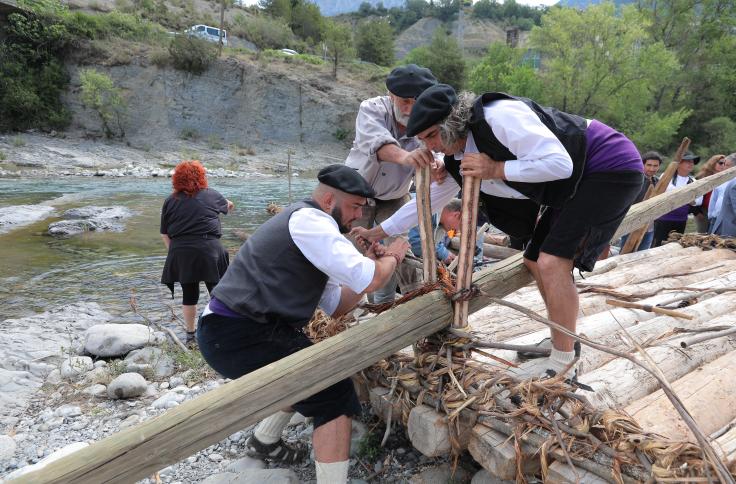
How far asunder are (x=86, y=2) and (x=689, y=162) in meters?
52.8

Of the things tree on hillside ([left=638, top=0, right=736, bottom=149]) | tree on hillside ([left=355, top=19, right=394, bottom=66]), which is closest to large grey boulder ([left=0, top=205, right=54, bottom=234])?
tree on hillside ([left=638, top=0, right=736, bottom=149])

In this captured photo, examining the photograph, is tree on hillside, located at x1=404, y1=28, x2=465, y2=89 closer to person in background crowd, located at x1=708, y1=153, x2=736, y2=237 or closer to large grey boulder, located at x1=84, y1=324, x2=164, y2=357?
person in background crowd, located at x1=708, y1=153, x2=736, y2=237

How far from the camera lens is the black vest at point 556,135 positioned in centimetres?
256

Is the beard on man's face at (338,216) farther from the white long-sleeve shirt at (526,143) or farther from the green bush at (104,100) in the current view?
the green bush at (104,100)


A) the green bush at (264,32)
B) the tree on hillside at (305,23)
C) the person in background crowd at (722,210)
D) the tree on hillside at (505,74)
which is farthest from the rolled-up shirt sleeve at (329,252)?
the tree on hillside at (305,23)

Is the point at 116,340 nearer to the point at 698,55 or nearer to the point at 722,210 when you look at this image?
the point at 722,210

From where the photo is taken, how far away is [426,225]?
3023mm

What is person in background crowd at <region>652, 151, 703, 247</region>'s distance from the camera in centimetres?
795

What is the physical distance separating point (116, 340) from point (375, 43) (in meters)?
58.9

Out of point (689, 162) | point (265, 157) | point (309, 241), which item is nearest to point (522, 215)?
point (309, 241)

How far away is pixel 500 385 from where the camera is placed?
2629 millimetres

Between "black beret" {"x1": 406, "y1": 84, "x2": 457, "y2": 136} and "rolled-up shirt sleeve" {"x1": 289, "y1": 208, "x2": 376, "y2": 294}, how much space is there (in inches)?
26.5

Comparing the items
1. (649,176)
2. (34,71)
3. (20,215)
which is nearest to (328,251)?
(649,176)

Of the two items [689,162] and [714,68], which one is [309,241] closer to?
[689,162]
